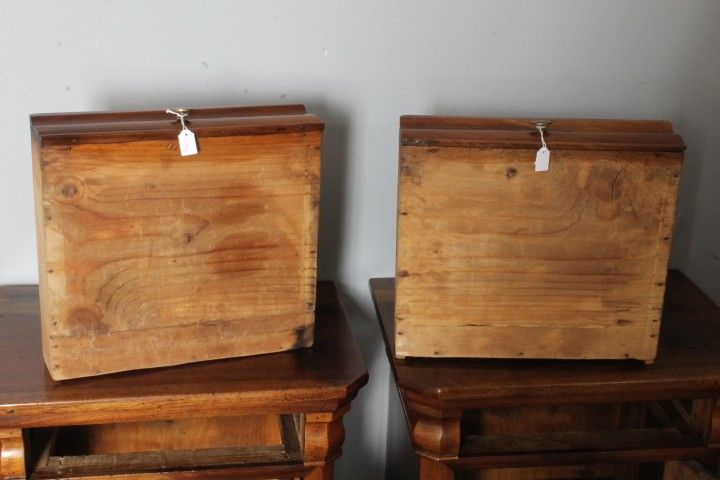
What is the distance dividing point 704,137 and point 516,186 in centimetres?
66

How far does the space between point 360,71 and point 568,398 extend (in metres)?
0.67

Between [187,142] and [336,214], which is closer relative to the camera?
[187,142]

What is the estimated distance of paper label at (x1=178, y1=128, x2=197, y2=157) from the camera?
4.17 ft

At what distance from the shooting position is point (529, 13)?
5.48ft

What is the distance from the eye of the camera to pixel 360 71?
166 cm

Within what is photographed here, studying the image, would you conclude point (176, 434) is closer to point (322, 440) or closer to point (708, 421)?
point (322, 440)

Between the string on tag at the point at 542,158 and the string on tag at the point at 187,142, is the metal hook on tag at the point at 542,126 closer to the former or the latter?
the string on tag at the point at 542,158

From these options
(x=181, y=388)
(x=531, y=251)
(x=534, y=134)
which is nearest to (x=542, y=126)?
(x=534, y=134)

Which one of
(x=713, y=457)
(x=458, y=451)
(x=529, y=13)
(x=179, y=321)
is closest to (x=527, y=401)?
(x=458, y=451)

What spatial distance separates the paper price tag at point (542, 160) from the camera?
1.31 metres

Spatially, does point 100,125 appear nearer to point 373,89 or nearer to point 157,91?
point 157,91

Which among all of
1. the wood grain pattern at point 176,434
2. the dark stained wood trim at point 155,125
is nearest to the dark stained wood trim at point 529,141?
the dark stained wood trim at point 155,125

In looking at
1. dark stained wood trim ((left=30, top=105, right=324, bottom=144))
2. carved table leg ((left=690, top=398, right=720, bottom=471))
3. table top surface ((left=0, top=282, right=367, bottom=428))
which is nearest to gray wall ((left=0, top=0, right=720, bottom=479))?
dark stained wood trim ((left=30, top=105, right=324, bottom=144))

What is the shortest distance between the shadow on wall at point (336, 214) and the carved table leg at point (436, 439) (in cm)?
45
